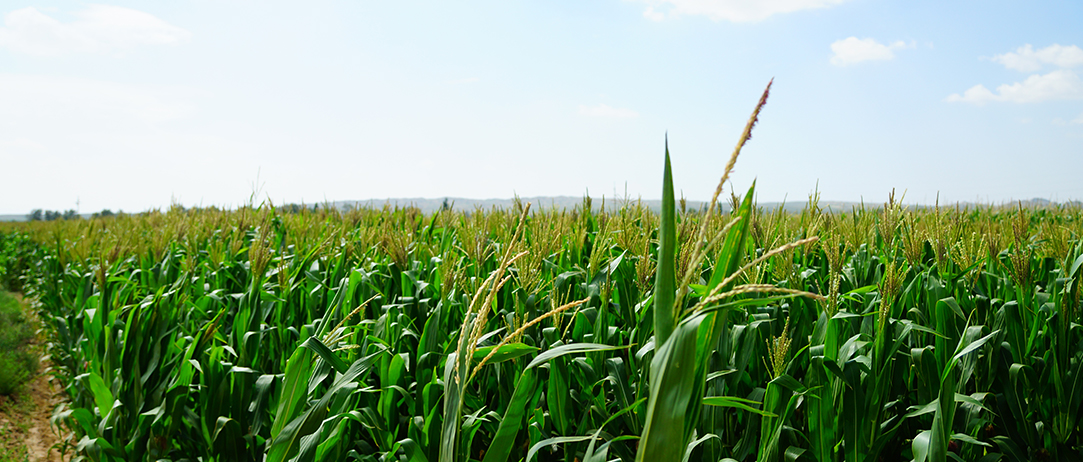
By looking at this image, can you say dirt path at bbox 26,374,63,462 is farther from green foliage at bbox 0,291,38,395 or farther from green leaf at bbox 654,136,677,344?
green leaf at bbox 654,136,677,344

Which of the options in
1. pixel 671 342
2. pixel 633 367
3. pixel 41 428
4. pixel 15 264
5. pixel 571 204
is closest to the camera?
pixel 671 342

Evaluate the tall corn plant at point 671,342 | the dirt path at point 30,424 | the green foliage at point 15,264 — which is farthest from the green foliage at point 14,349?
the tall corn plant at point 671,342

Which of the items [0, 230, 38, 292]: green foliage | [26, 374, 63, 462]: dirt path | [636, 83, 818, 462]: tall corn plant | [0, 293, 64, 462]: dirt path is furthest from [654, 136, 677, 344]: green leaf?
[0, 230, 38, 292]: green foliage

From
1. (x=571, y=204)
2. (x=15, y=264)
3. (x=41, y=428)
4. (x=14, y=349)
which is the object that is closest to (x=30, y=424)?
(x=41, y=428)

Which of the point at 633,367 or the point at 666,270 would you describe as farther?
the point at 633,367

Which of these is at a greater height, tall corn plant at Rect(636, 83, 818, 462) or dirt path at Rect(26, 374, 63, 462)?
tall corn plant at Rect(636, 83, 818, 462)

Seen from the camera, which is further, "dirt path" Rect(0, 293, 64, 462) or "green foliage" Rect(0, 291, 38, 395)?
"green foliage" Rect(0, 291, 38, 395)

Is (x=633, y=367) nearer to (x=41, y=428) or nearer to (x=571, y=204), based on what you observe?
(x=571, y=204)

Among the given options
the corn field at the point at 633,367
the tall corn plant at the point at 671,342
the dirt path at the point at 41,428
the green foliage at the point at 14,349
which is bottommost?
the dirt path at the point at 41,428

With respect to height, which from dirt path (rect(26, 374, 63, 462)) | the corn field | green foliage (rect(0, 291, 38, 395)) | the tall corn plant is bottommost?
dirt path (rect(26, 374, 63, 462))

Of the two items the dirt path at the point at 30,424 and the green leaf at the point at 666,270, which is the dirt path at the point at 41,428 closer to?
the dirt path at the point at 30,424

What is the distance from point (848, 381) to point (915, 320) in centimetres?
76

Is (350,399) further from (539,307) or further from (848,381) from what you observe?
(848,381)

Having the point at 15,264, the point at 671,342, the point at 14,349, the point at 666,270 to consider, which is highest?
the point at 666,270
